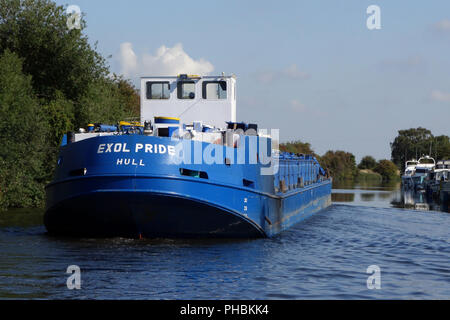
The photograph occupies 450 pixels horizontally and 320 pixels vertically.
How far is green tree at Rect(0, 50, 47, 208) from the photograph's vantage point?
27.3 m

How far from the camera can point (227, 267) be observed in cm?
1284

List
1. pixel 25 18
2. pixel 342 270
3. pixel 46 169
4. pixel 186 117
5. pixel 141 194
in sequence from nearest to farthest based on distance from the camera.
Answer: pixel 342 270 < pixel 141 194 < pixel 186 117 < pixel 46 169 < pixel 25 18

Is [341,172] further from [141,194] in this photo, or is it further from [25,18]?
[141,194]

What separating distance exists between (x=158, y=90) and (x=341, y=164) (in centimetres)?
11198

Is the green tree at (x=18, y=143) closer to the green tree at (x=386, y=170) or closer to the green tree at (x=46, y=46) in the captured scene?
the green tree at (x=46, y=46)

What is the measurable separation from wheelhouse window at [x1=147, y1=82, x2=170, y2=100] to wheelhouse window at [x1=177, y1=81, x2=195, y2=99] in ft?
1.24

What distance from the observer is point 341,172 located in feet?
419

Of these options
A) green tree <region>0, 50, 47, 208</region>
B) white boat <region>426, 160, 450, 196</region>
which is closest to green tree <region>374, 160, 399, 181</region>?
white boat <region>426, 160, 450, 196</region>

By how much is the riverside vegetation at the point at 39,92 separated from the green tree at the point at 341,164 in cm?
9134

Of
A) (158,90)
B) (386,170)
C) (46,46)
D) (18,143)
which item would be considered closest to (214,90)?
(158,90)

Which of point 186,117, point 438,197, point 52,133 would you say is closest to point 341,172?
point 438,197

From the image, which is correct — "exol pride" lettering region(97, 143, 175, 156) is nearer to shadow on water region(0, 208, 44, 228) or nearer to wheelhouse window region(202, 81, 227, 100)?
wheelhouse window region(202, 81, 227, 100)

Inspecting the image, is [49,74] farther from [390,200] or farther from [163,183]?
[390,200]

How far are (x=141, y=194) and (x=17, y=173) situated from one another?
14.8 metres
